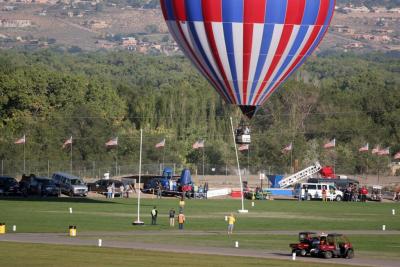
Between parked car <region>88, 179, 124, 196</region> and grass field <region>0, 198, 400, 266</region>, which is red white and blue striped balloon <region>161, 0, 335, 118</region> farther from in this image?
parked car <region>88, 179, 124, 196</region>

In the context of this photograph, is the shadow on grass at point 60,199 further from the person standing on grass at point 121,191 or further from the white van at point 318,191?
the white van at point 318,191

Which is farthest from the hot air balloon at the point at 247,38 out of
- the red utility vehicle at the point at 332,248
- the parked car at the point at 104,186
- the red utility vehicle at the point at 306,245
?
the parked car at the point at 104,186

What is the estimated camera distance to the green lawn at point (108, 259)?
53594 millimetres

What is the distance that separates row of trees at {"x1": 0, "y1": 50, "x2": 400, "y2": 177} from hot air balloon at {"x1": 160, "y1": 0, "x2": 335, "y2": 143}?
223 feet

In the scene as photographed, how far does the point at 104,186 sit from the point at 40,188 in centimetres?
538

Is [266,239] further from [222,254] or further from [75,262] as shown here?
[75,262]

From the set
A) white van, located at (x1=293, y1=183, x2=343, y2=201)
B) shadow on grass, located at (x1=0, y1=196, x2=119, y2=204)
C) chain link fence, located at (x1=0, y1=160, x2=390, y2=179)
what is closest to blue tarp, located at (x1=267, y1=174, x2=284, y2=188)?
white van, located at (x1=293, y1=183, x2=343, y2=201)

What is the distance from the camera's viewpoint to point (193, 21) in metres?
78.7

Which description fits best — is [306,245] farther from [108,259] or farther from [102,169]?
[102,169]

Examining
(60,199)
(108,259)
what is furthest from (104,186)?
(108,259)

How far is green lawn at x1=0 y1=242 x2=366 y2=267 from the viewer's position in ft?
176

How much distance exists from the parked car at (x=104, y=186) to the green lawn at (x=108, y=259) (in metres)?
51.1

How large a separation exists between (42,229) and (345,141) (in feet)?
346

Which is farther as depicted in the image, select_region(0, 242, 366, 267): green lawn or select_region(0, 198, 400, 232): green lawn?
select_region(0, 198, 400, 232): green lawn
